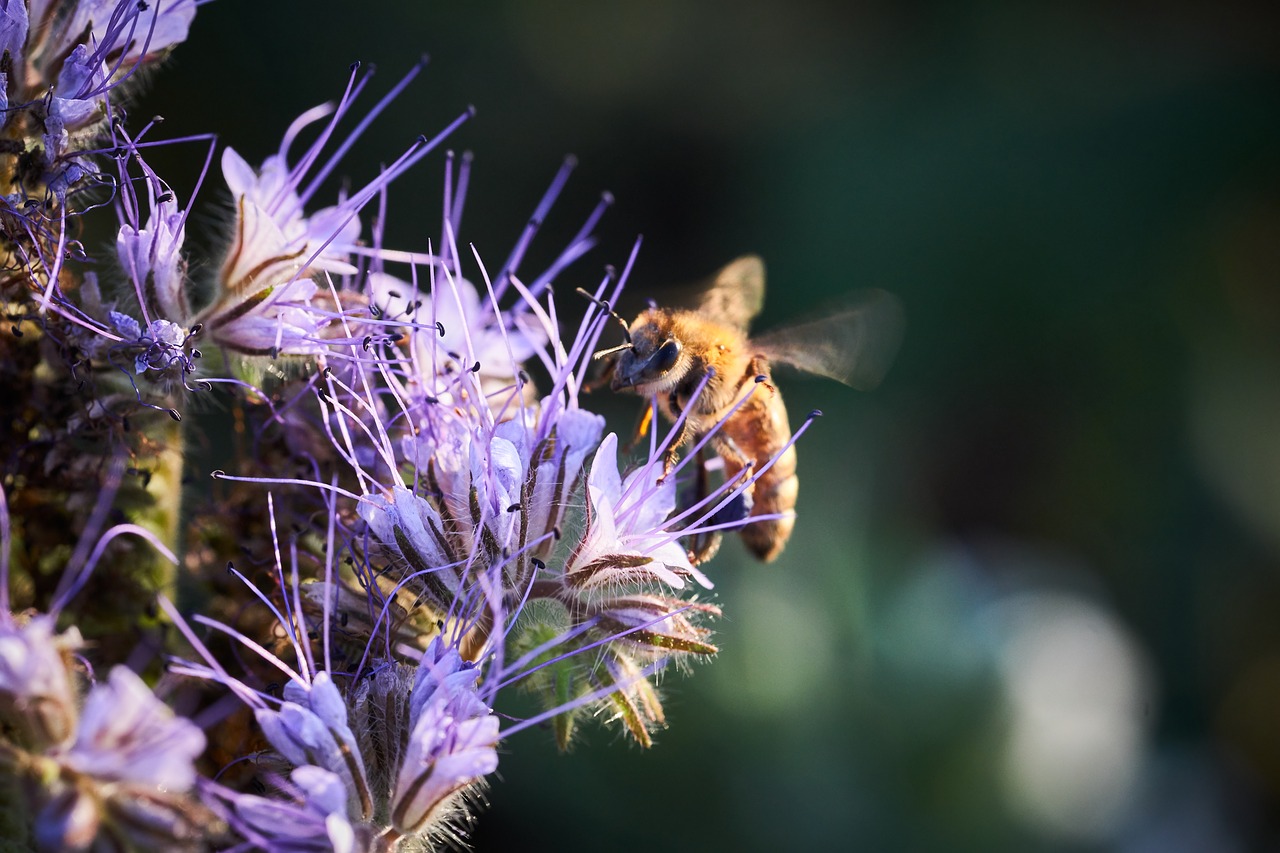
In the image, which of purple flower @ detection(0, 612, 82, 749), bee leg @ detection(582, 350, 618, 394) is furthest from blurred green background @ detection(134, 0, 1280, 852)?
purple flower @ detection(0, 612, 82, 749)

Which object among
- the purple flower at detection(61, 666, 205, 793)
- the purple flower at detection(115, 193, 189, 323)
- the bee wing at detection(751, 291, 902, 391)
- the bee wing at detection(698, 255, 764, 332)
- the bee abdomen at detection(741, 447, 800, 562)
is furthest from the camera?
the bee wing at detection(698, 255, 764, 332)

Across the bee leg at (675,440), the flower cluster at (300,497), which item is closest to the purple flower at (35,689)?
the flower cluster at (300,497)

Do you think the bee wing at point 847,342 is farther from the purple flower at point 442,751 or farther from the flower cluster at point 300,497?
the purple flower at point 442,751

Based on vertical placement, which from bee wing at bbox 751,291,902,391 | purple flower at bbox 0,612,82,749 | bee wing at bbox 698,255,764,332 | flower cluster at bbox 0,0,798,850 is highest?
bee wing at bbox 698,255,764,332

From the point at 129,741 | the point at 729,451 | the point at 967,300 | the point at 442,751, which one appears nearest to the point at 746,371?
the point at 729,451

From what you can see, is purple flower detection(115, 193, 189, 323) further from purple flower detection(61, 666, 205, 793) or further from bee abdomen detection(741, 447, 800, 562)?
bee abdomen detection(741, 447, 800, 562)

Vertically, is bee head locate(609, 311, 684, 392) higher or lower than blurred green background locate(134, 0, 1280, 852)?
lower

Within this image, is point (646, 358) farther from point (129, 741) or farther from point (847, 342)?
point (129, 741)

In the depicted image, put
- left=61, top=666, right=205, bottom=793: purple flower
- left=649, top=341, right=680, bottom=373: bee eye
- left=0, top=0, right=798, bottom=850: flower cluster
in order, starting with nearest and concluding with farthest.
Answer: left=61, top=666, right=205, bottom=793: purple flower → left=0, top=0, right=798, bottom=850: flower cluster → left=649, top=341, right=680, bottom=373: bee eye
